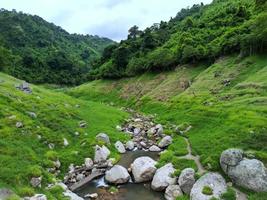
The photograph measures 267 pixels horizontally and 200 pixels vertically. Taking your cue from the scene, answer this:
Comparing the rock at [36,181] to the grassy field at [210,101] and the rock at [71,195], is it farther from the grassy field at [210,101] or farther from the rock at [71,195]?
the grassy field at [210,101]

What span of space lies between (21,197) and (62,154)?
11.7 meters

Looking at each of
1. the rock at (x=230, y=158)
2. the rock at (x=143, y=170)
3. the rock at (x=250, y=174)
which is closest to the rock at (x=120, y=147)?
the rock at (x=143, y=170)

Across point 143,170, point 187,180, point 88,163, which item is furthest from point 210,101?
point 187,180

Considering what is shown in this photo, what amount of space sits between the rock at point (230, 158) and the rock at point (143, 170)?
7.09 m

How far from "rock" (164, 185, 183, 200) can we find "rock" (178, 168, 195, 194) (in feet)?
1.31

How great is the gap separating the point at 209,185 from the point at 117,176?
9.43 m

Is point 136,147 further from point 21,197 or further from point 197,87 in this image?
point 197,87

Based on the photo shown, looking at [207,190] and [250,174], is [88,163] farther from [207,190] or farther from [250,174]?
[250,174]

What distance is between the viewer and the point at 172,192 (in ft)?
95.6

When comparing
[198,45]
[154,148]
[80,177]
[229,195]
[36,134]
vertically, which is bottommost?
[229,195]

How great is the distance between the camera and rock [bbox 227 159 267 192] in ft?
89.1

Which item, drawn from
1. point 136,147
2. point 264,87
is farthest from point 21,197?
point 264,87

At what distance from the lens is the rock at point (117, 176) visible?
32844 millimetres

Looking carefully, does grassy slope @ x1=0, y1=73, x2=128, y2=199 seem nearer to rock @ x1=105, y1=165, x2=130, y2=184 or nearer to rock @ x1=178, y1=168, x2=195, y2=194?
rock @ x1=105, y1=165, x2=130, y2=184
